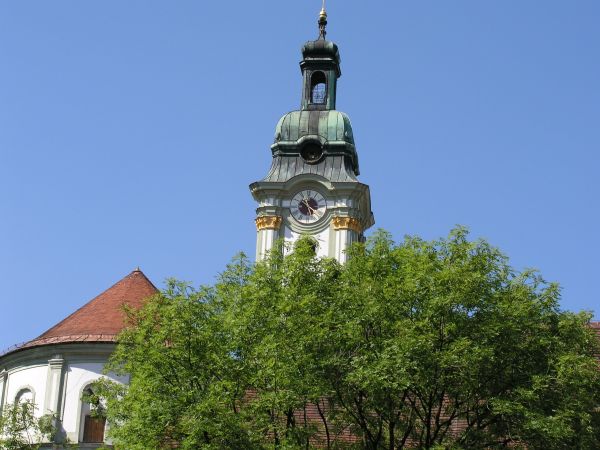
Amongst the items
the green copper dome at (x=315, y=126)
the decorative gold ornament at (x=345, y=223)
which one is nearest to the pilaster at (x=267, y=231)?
the decorative gold ornament at (x=345, y=223)

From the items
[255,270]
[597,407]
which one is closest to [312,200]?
[255,270]

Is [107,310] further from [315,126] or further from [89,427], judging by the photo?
[315,126]

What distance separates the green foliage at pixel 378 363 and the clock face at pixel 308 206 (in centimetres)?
2536

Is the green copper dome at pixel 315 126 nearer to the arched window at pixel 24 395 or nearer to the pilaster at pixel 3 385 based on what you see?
the pilaster at pixel 3 385

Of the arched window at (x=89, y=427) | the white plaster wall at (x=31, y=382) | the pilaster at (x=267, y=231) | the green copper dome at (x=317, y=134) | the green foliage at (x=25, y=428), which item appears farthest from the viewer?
the green copper dome at (x=317, y=134)

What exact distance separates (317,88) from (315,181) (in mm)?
7333

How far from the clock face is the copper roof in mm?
10775

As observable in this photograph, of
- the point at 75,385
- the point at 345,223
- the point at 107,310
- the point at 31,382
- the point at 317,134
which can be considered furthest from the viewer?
the point at 317,134

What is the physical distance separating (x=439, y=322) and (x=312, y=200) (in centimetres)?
2892

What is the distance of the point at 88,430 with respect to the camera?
159 ft

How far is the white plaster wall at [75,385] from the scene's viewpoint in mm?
48719

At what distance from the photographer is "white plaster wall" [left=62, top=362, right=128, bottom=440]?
48719 mm

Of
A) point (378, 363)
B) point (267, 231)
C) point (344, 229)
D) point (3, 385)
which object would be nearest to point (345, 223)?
point (344, 229)

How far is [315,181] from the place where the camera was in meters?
63.4
